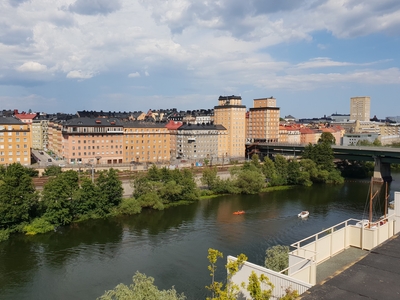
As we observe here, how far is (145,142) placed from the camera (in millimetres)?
55750

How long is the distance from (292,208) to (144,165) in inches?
927

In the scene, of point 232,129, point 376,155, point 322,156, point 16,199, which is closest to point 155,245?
point 16,199

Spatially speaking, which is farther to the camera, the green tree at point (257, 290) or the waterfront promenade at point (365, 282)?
the green tree at point (257, 290)

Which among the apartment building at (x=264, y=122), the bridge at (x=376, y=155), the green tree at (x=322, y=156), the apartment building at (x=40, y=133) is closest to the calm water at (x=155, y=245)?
the green tree at (x=322, y=156)

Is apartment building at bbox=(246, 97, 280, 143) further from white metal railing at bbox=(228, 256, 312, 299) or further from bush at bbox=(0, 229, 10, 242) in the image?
white metal railing at bbox=(228, 256, 312, 299)

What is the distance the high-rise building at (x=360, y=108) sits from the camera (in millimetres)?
156125

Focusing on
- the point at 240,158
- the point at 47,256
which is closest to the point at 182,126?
the point at 240,158

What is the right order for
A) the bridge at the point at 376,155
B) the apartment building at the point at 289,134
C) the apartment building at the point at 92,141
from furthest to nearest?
the apartment building at the point at 289,134 < the apartment building at the point at 92,141 < the bridge at the point at 376,155

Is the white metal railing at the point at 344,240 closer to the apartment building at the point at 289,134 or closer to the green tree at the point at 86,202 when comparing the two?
the green tree at the point at 86,202

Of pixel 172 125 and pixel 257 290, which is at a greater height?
pixel 172 125

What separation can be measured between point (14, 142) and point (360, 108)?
474 ft

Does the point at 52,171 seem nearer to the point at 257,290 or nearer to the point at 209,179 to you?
the point at 209,179

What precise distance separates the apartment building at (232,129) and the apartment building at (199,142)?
1444mm

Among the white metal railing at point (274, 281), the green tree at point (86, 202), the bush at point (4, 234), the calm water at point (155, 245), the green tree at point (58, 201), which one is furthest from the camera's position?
the green tree at point (86, 202)
